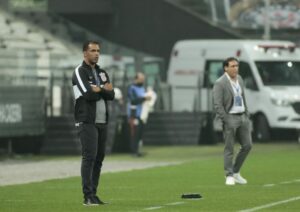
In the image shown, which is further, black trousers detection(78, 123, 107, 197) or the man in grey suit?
the man in grey suit

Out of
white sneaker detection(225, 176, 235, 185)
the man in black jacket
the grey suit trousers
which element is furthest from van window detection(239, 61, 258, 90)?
the man in black jacket

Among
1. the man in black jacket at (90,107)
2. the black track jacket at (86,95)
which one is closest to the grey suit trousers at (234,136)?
the man in black jacket at (90,107)

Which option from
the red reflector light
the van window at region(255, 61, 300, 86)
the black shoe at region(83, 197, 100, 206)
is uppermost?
the red reflector light

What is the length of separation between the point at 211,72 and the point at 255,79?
1.53m

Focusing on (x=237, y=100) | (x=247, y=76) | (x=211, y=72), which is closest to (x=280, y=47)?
(x=247, y=76)

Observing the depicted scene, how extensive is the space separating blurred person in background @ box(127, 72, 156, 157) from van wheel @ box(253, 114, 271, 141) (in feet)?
19.7

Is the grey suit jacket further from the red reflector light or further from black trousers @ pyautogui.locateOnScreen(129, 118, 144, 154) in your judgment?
the red reflector light

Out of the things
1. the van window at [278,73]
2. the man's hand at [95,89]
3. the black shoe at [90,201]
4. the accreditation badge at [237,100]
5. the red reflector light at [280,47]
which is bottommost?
the black shoe at [90,201]

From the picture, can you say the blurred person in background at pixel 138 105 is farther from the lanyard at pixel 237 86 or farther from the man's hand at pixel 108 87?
the man's hand at pixel 108 87

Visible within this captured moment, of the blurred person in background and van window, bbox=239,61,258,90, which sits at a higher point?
van window, bbox=239,61,258,90

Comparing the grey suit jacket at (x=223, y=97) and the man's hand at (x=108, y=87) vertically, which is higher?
the man's hand at (x=108, y=87)

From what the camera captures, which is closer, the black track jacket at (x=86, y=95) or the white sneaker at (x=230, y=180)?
the black track jacket at (x=86, y=95)

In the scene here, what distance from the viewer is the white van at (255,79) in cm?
3625

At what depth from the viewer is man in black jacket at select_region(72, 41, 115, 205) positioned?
15695 mm
